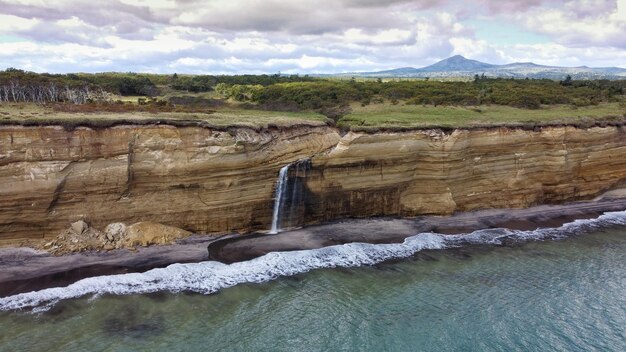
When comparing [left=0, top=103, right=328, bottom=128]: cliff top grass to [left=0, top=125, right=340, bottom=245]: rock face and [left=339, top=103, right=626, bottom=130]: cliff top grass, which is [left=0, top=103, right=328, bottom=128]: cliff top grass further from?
[left=339, top=103, right=626, bottom=130]: cliff top grass

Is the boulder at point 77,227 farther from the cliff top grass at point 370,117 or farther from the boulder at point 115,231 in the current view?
the cliff top grass at point 370,117

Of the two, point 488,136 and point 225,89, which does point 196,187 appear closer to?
point 488,136

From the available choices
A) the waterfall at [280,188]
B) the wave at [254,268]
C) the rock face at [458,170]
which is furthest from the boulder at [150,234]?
the rock face at [458,170]

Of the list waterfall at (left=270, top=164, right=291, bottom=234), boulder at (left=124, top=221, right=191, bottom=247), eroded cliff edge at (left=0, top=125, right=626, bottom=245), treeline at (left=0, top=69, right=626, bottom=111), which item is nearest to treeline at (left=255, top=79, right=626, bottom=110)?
treeline at (left=0, top=69, right=626, bottom=111)

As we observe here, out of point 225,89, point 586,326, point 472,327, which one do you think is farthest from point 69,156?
point 225,89

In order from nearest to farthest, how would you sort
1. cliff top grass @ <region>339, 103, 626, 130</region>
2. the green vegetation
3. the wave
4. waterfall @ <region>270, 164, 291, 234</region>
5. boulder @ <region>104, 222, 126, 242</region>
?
the wave → boulder @ <region>104, 222, 126, 242</region> → waterfall @ <region>270, 164, 291, 234</region> → the green vegetation → cliff top grass @ <region>339, 103, 626, 130</region>

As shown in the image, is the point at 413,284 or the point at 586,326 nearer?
the point at 586,326
